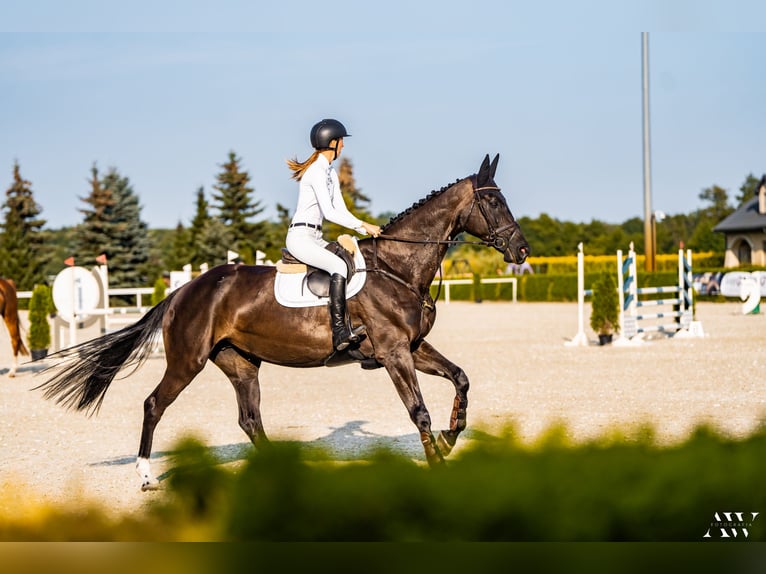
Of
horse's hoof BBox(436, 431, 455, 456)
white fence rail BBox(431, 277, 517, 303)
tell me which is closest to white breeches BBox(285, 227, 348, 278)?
horse's hoof BBox(436, 431, 455, 456)

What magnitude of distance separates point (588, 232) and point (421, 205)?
8280cm

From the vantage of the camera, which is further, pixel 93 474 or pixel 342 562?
pixel 93 474

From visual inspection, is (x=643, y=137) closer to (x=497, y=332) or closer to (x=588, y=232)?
(x=497, y=332)

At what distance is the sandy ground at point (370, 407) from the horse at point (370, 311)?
52cm

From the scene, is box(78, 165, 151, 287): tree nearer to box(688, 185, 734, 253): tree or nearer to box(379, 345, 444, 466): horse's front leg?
box(688, 185, 734, 253): tree

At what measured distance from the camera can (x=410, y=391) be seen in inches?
241

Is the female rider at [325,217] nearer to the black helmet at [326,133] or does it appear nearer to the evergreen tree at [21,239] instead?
the black helmet at [326,133]

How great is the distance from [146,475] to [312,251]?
1944 mm

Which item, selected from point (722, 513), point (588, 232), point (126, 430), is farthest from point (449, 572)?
point (588, 232)

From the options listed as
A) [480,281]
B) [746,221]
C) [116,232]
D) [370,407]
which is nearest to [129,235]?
[116,232]

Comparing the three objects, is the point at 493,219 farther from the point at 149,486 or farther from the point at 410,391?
the point at 149,486

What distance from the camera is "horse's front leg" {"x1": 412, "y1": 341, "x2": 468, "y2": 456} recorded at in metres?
6.32

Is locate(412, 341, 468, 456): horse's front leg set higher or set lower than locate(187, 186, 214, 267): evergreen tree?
lower

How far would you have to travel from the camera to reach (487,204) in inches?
256
